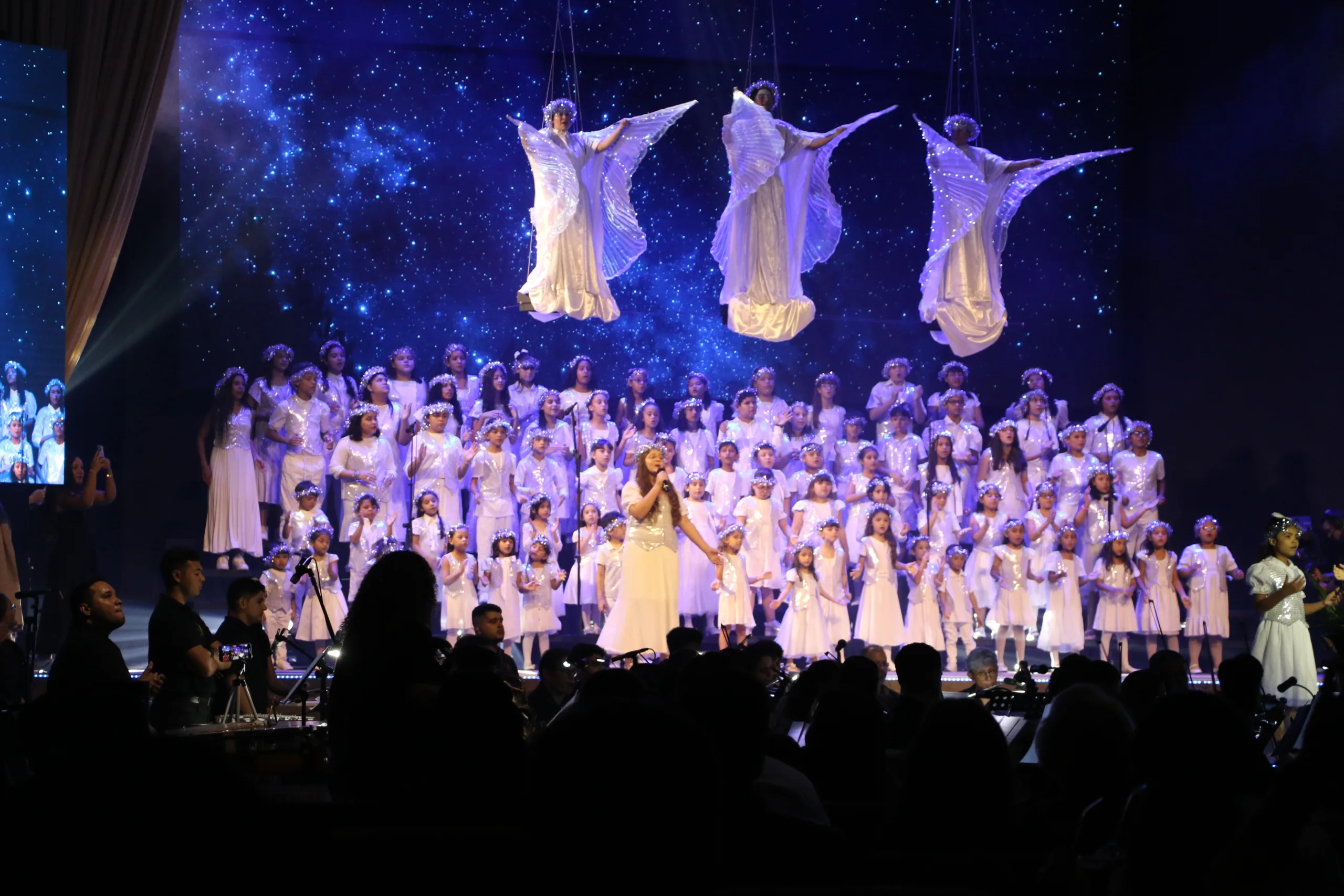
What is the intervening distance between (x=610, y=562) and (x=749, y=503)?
133cm

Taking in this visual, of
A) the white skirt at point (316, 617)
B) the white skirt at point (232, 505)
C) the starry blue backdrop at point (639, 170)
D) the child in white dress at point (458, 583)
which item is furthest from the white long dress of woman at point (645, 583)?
the starry blue backdrop at point (639, 170)

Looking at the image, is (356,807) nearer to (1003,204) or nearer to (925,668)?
Answer: (925,668)

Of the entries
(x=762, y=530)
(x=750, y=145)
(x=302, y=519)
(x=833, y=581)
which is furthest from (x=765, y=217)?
(x=302, y=519)

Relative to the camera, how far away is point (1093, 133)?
14703mm

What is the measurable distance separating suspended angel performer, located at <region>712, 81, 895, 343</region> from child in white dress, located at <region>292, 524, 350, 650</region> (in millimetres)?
3754

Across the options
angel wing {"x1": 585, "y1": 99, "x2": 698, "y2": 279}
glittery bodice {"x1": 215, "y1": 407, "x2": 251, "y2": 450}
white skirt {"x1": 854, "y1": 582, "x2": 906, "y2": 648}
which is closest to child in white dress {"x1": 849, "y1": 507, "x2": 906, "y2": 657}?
white skirt {"x1": 854, "y1": 582, "x2": 906, "y2": 648}

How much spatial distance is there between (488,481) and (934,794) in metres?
8.92

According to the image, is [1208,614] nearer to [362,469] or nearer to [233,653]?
[362,469]

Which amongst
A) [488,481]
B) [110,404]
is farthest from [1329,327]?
[110,404]

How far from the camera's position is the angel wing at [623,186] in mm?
11172

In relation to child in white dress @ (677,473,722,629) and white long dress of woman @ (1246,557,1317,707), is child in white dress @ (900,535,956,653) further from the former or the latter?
white long dress of woman @ (1246,557,1317,707)

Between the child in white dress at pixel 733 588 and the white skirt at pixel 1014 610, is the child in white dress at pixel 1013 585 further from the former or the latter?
the child in white dress at pixel 733 588

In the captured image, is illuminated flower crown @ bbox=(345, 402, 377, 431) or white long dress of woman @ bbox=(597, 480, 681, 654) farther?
illuminated flower crown @ bbox=(345, 402, 377, 431)

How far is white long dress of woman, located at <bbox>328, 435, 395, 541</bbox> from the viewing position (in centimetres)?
1111
